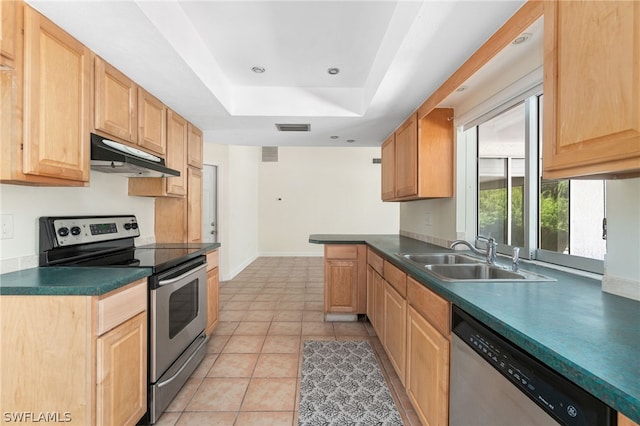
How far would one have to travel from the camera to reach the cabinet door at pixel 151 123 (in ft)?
7.18

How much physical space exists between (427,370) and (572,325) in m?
0.79

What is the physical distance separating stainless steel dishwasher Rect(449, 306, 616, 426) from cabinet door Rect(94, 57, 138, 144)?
7.29ft

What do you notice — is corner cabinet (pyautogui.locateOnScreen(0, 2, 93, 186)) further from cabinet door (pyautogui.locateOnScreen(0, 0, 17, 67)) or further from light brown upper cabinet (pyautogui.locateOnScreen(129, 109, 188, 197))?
light brown upper cabinet (pyautogui.locateOnScreen(129, 109, 188, 197))

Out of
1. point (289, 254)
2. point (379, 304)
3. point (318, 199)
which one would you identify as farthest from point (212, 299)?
point (318, 199)

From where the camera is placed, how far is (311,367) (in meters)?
2.29

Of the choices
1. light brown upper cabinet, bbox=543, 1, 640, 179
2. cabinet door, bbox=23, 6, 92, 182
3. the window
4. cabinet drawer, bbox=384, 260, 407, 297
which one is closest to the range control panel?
cabinet door, bbox=23, 6, 92, 182

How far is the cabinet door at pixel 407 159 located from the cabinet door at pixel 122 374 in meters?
2.28

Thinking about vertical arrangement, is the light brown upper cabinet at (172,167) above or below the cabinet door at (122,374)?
above

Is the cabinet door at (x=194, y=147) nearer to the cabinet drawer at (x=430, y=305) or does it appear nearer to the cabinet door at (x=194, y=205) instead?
the cabinet door at (x=194, y=205)

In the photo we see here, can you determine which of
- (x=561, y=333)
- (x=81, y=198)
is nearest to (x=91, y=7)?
(x=81, y=198)

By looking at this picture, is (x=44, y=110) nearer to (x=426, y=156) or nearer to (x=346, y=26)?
(x=346, y=26)

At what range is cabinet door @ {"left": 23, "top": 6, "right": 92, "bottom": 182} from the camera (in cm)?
135

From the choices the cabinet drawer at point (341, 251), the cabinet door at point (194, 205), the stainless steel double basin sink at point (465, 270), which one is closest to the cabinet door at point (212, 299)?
the cabinet door at point (194, 205)

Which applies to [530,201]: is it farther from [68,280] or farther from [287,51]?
[68,280]
